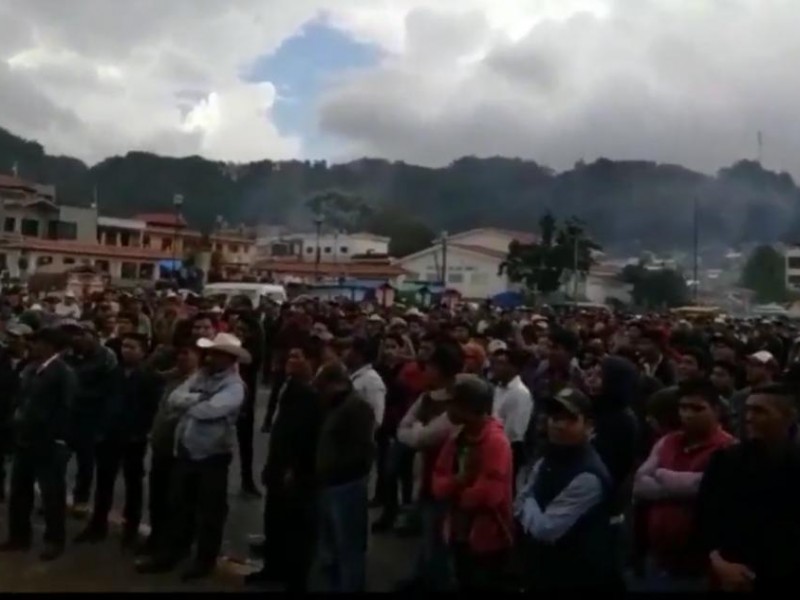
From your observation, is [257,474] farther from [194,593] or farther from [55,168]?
[55,168]

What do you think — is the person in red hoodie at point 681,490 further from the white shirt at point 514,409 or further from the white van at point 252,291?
the white van at point 252,291

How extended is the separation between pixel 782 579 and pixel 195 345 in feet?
17.2

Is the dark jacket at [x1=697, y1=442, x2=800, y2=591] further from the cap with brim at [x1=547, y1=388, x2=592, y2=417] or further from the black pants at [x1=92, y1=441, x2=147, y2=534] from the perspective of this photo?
the black pants at [x1=92, y1=441, x2=147, y2=534]

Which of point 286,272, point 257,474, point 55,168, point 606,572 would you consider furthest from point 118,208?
point 606,572

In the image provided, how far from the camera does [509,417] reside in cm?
811

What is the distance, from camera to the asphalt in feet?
24.1

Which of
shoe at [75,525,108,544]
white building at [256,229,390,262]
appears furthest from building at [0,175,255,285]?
shoe at [75,525,108,544]

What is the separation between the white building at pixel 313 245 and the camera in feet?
356

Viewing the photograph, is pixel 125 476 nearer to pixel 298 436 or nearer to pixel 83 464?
pixel 83 464

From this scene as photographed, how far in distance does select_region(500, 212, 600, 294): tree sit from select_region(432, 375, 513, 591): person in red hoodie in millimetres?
54921

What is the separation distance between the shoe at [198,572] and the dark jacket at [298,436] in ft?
3.07

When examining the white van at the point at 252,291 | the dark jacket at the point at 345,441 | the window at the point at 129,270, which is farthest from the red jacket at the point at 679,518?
the window at the point at 129,270

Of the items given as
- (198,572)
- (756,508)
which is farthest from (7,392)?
(756,508)

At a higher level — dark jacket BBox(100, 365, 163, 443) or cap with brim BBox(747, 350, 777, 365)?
cap with brim BBox(747, 350, 777, 365)
